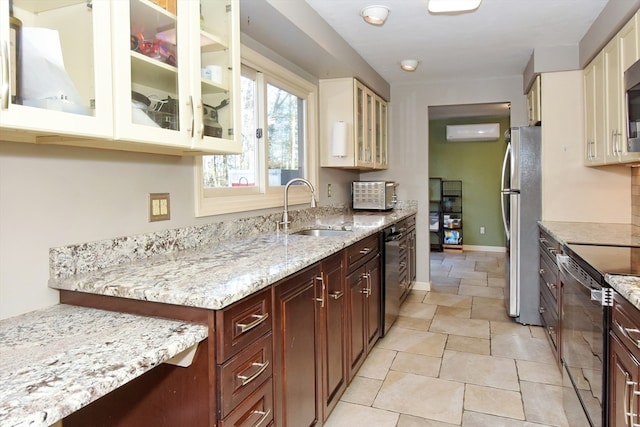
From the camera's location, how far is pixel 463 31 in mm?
2934

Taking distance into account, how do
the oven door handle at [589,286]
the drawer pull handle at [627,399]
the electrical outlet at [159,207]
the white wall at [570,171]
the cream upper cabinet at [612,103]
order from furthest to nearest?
1. the white wall at [570,171]
2. the cream upper cabinet at [612,103]
3. the electrical outlet at [159,207]
4. the oven door handle at [589,286]
5. the drawer pull handle at [627,399]

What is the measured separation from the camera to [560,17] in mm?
2707

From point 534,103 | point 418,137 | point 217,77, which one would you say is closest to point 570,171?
point 534,103

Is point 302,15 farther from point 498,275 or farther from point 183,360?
point 498,275

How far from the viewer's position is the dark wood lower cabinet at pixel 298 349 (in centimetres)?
150

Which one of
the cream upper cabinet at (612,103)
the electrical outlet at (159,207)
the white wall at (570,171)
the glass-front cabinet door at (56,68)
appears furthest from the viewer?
the white wall at (570,171)

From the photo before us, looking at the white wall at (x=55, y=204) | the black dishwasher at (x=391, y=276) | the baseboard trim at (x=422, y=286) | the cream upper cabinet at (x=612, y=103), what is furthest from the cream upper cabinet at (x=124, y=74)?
the baseboard trim at (x=422, y=286)

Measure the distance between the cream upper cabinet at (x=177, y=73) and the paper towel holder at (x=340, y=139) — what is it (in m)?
1.79

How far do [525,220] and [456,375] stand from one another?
1.51 m

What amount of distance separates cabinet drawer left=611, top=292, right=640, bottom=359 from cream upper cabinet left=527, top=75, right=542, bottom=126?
2.41 metres

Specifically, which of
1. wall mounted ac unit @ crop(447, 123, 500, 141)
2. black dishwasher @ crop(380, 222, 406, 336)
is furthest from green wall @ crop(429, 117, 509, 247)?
black dishwasher @ crop(380, 222, 406, 336)

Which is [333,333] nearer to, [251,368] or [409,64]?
[251,368]

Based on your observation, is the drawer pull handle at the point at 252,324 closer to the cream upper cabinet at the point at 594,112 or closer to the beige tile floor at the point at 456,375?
the beige tile floor at the point at 456,375

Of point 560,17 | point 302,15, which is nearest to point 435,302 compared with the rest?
point 560,17
